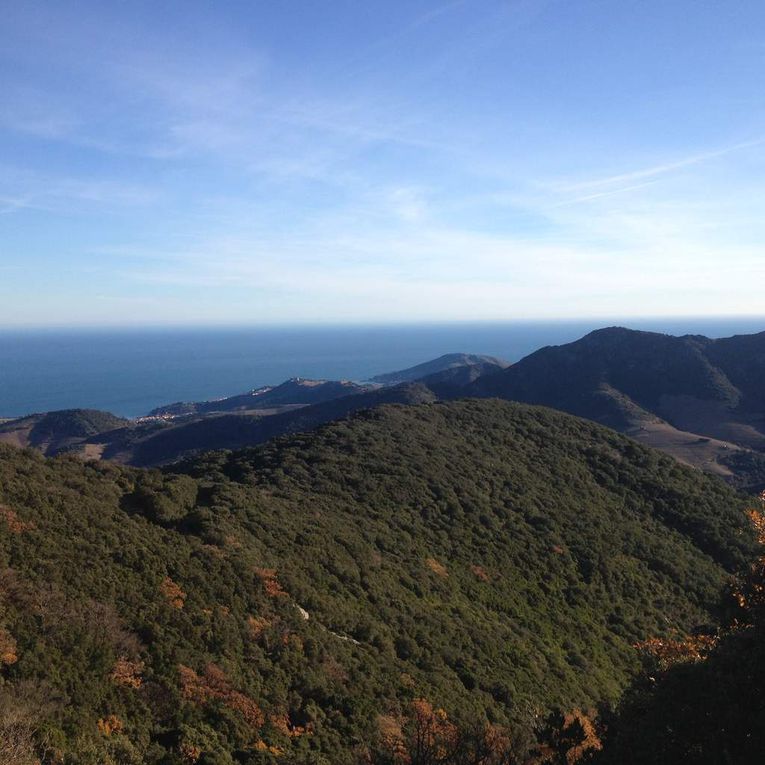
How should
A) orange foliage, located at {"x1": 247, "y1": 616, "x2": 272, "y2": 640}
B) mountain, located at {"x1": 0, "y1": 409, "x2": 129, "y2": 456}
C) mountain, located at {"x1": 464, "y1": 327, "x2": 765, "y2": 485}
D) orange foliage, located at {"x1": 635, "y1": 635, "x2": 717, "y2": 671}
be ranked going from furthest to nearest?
mountain, located at {"x1": 0, "y1": 409, "x2": 129, "y2": 456}
mountain, located at {"x1": 464, "y1": 327, "x2": 765, "y2": 485}
orange foliage, located at {"x1": 247, "y1": 616, "x2": 272, "y2": 640}
orange foliage, located at {"x1": 635, "y1": 635, "x2": 717, "y2": 671}

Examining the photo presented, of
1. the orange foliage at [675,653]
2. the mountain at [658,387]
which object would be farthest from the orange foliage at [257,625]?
the mountain at [658,387]

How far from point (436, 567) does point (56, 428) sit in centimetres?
13722

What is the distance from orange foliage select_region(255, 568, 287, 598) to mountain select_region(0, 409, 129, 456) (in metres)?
122

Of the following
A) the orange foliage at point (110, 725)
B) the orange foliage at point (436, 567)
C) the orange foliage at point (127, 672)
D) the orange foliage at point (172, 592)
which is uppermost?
the orange foliage at point (172, 592)

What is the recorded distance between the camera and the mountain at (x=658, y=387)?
370ft

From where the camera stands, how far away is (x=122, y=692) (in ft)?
39.4

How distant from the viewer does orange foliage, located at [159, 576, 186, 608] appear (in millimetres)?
15738

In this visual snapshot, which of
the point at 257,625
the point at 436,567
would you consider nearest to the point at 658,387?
the point at 436,567

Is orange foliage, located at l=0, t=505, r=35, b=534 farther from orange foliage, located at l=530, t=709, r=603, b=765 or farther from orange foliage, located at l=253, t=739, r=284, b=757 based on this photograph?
orange foliage, located at l=530, t=709, r=603, b=765

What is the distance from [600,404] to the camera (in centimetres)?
12562

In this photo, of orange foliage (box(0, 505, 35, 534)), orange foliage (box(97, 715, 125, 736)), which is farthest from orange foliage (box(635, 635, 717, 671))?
orange foliage (box(0, 505, 35, 534))

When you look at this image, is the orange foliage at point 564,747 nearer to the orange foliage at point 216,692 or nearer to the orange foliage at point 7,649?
the orange foliage at point 216,692

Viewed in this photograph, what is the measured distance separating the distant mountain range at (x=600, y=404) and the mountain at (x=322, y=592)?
64.2 metres

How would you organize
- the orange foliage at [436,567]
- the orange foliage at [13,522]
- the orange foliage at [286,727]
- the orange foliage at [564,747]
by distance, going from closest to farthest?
the orange foliage at [564,747] < the orange foliage at [286,727] < the orange foliage at [13,522] < the orange foliage at [436,567]
